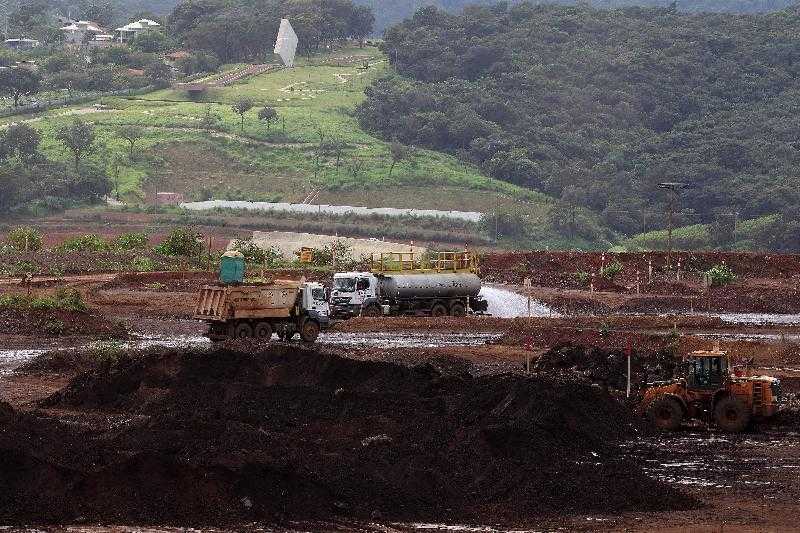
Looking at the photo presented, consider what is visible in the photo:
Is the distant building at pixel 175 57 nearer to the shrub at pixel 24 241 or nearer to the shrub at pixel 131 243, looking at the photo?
the shrub at pixel 24 241

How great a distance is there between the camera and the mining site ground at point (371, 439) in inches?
1014

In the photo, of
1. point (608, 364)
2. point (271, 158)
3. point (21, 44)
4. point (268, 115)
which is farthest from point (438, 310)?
point (21, 44)

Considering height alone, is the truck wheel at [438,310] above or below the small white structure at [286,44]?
below

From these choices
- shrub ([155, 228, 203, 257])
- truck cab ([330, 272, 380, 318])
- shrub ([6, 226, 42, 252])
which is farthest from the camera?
shrub ([6, 226, 42, 252])

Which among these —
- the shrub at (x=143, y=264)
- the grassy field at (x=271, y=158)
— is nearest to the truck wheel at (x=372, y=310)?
the shrub at (x=143, y=264)

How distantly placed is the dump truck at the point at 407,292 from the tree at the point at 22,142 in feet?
254

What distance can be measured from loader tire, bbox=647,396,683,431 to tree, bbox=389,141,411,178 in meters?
102

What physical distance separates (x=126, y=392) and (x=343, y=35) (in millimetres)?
155412

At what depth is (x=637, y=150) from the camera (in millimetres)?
152500

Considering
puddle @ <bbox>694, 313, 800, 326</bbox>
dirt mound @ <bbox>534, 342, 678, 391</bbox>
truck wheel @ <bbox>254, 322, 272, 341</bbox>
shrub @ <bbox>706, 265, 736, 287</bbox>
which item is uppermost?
shrub @ <bbox>706, 265, 736, 287</bbox>

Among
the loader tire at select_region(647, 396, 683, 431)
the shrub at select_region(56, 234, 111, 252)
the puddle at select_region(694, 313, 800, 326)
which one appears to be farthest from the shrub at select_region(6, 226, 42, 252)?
the loader tire at select_region(647, 396, 683, 431)

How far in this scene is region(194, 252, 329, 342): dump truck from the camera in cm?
4847

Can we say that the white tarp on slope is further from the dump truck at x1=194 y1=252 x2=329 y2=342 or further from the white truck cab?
the dump truck at x1=194 y1=252 x2=329 y2=342

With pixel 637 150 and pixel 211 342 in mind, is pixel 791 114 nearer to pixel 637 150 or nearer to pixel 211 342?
pixel 637 150
